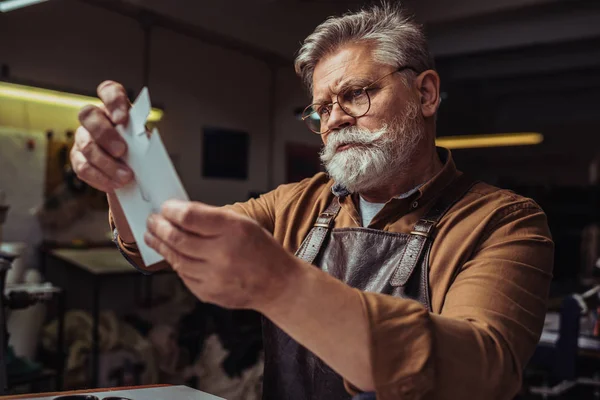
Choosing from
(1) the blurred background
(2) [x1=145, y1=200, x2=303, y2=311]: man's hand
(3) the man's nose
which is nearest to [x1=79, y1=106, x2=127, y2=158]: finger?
(2) [x1=145, y1=200, x2=303, y2=311]: man's hand

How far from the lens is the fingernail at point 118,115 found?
0.99 metres

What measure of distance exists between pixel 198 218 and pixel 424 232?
775mm

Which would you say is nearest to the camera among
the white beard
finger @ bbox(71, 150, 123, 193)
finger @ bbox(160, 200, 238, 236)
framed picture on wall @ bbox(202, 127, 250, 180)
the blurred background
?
finger @ bbox(160, 200, 238, 236)

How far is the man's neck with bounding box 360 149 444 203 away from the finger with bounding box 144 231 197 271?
0.85m

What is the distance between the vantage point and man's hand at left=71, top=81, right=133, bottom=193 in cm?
97

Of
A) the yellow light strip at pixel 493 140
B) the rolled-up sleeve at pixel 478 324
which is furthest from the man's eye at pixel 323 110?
Answer: the yellow light strip at pixel 493 140

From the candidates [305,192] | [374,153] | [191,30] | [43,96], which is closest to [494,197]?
[374,153]

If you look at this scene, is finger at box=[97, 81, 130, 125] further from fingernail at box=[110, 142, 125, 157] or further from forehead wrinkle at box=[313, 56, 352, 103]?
forehead wrinkle at box=[313, 56, 352, 103]

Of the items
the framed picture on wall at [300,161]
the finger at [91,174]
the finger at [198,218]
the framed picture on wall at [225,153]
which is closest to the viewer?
the finger at [198,218]

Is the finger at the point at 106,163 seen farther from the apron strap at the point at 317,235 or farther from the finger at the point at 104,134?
the apron strap at the point at 317,235

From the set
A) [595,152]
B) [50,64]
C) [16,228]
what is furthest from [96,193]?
[595,152]

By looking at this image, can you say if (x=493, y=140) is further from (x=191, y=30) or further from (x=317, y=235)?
(x=317, y=235)

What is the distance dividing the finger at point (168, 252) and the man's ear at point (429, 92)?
3.24 feet

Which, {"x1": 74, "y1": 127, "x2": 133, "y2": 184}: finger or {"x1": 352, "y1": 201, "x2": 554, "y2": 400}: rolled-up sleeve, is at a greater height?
{"x1": 74, "y1": 127, "x2": 133, "y2": 184}: finger
